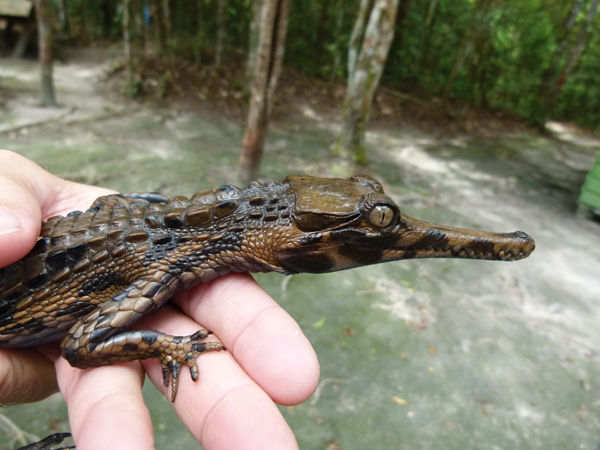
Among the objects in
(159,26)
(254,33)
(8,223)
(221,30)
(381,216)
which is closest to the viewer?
(8,223)

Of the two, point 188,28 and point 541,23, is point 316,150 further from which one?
point 541,23

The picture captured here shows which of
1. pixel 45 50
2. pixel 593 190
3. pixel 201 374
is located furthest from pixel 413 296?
pixel 45 50

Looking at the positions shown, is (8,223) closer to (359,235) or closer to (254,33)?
(359,235)

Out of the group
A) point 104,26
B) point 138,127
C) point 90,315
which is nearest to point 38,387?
point 90,315

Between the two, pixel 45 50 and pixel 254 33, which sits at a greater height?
pixel 254 33

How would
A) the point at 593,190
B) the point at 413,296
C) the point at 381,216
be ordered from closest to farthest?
the point at 381,216, the point at 413,296, the point at 593,190

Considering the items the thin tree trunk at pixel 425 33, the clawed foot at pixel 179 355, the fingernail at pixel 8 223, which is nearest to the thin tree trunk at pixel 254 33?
the thin tree trunk at pixel 425 33
